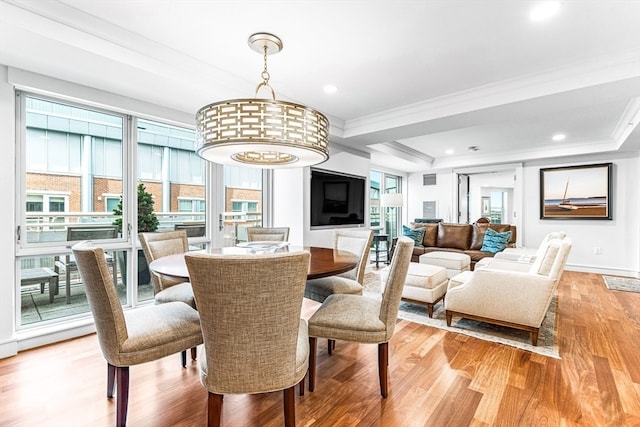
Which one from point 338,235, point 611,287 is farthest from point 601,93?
point 611,287

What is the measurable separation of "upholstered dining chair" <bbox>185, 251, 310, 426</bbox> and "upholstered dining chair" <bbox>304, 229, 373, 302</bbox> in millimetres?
1002

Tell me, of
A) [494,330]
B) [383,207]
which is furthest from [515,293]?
[383,207]

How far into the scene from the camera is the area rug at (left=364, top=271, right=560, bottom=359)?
8.57 ft

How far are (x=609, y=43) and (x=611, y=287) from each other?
3925 millimetres

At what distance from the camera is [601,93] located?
2889 millimetres

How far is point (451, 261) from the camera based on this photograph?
15.3 feet

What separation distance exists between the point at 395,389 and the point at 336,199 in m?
3.34

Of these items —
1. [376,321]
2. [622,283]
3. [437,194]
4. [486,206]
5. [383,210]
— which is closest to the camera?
[376,321]

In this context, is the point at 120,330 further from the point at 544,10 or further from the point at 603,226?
the point at 603,226

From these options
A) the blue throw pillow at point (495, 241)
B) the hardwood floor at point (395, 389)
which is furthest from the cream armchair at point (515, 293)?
the blue throw pillow at point (495, 241)

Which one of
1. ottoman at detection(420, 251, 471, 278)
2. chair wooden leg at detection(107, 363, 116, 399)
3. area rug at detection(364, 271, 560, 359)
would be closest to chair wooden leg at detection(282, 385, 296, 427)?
chair wooden leg at detection(107, 363, 116, 399)

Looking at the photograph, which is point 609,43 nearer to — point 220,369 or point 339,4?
point 339,4

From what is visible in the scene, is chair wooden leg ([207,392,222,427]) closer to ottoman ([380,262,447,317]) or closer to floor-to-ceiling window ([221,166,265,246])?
ottoman ([380,262,447,317])

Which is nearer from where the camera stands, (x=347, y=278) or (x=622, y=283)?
(x=347, y=278)
